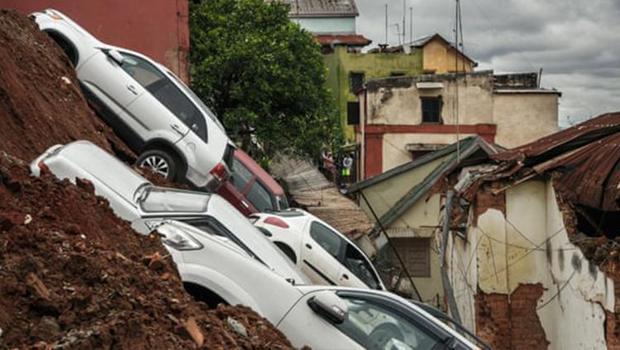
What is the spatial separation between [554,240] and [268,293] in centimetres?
921

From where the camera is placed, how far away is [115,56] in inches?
555

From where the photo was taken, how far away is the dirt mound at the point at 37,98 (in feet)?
37.6

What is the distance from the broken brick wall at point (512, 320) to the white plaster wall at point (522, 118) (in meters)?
24.4

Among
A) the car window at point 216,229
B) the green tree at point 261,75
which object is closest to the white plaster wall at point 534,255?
the car window at point 216,229

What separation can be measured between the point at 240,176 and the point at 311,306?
9.72 metres

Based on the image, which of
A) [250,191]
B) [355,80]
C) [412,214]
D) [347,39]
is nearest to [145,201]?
[250,191]

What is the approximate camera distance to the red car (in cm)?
1553

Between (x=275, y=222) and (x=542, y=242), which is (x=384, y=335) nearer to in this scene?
(x=275, y=222)

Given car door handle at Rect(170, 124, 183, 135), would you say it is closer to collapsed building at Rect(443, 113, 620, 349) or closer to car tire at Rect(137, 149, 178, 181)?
car tire at Rect(137, 149, 178, 181)

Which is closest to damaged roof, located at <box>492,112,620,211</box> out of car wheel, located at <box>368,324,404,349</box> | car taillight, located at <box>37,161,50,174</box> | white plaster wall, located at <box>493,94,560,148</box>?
car wheel, located at <box>368,324,404,349</box>

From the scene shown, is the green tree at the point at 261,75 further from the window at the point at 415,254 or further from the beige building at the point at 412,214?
the window at the point at 415,254

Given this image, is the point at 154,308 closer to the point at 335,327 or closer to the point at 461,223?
the point at 335,327

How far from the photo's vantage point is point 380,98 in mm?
39188

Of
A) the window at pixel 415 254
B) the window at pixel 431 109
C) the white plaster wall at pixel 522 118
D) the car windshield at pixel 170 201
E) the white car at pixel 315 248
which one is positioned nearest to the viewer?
the car windshield at pixel 170 201
